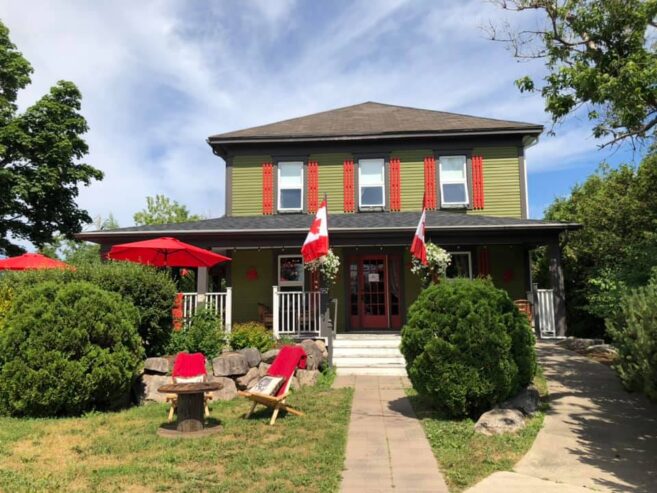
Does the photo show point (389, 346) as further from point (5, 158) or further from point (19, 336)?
point (5, 158)

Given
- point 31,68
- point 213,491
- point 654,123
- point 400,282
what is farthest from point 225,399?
point 31,68

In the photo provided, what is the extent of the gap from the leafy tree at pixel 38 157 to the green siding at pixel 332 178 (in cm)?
1196

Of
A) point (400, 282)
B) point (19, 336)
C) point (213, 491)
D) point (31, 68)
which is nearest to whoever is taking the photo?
point (213, 491)

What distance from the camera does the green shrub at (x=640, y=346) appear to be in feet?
14.1

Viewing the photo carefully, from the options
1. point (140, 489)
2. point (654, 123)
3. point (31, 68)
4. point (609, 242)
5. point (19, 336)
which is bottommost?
point (140, 489)

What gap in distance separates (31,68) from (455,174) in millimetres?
19180

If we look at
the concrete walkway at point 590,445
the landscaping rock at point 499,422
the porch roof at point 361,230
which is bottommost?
the concrete walkway at point 590,445

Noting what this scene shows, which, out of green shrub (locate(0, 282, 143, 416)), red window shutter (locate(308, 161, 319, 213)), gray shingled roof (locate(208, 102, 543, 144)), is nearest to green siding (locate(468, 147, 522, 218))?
gray shingled roof (locate(208, 102, 543, 144))

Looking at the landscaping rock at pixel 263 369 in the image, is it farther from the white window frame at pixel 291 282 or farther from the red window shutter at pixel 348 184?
the red window shutter at pixel 348 184

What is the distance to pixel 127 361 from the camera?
22.0 feet

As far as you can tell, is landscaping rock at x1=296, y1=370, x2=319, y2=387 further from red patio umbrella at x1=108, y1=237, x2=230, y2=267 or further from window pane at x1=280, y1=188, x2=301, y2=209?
window pane at x1=280, y1=188, x2=301, y2=209

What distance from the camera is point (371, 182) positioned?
Answer: 1384cm

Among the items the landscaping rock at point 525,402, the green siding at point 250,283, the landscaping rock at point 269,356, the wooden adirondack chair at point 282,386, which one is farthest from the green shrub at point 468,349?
the green siding at point 250,283

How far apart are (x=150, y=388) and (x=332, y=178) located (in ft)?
27.6
